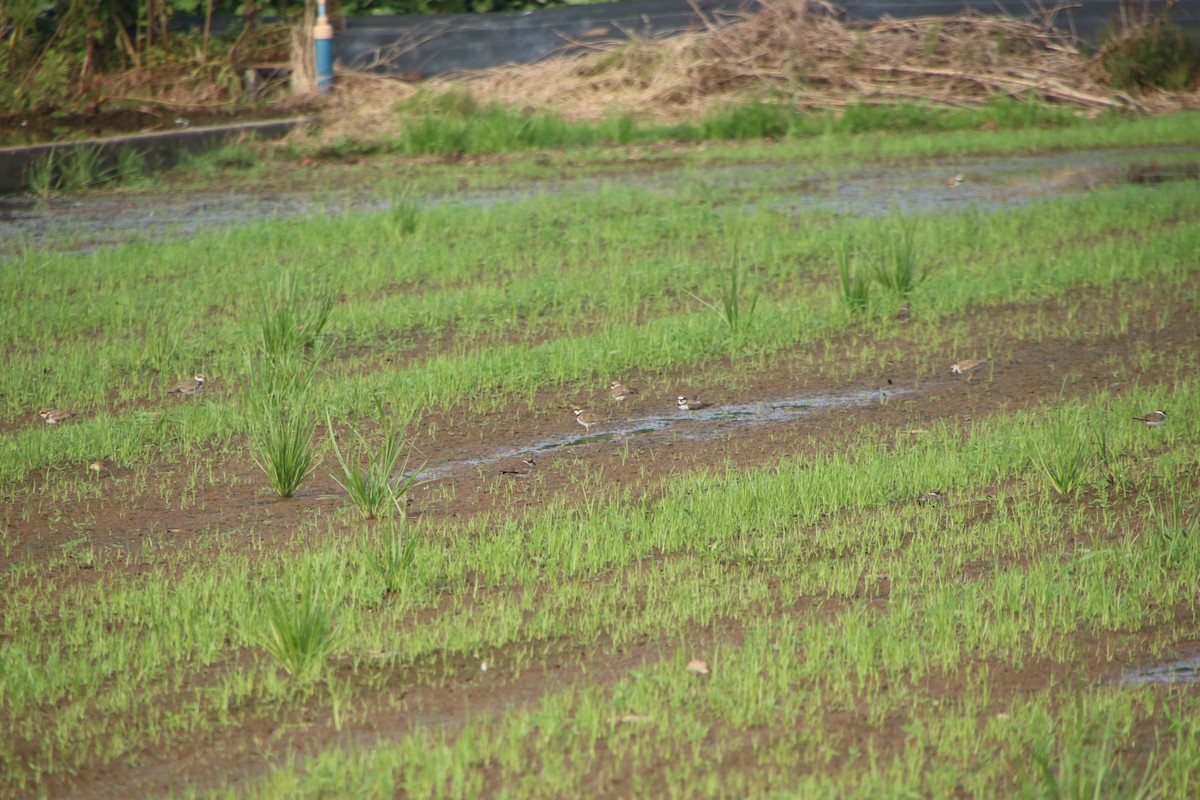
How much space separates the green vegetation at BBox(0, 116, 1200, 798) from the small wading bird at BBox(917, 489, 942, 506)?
37mm

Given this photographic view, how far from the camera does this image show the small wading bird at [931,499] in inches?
234

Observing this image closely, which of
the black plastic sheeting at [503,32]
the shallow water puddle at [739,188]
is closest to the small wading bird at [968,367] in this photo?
the shallow water puddle at [739,188]

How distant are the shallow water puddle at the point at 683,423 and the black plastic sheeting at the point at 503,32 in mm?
14120

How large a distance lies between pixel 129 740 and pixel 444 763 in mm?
991

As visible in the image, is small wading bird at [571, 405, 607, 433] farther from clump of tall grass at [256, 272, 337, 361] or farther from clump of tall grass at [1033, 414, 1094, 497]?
clump of tall grass at [1033, 414, 1094, 497]

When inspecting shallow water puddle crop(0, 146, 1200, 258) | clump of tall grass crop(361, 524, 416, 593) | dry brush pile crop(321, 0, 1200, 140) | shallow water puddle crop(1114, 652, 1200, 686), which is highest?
dry brush pile crop(321, 0, 1200, 140)

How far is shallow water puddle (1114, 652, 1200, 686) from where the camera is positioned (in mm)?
4266

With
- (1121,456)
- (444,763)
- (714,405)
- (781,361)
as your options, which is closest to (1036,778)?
(444,763)

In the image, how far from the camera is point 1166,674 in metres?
4.33

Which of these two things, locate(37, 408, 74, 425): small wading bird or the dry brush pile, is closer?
locate(37, 408, 74, 425): small wading bird

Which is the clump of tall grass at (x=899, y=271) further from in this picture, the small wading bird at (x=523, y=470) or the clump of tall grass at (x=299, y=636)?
the clump of tall grass at (x=299, y=636)

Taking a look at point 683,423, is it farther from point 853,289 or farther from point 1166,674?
point 1166,674

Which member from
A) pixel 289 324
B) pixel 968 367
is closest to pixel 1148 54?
pixel 968 367

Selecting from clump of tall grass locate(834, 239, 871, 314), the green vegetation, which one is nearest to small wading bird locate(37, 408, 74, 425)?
the green vegetation
